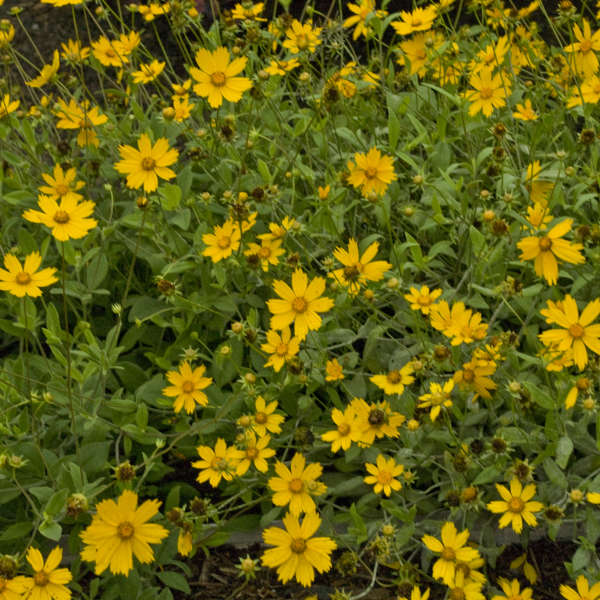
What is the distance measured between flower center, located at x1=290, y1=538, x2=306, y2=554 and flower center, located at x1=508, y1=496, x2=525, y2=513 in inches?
Result: 19.3

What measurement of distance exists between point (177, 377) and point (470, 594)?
0.88m

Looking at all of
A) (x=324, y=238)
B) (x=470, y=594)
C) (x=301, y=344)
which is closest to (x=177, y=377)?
(x=301, y=344)

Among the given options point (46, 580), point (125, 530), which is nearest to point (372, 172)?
point (125, 530)

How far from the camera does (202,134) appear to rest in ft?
8.57

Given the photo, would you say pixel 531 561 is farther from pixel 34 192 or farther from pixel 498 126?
pixel 34 192

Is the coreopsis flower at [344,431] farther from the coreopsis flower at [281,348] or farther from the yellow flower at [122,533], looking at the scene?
the yellow flower at [122,533]

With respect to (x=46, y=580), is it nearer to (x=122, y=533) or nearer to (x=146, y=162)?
(x=122, y=533)

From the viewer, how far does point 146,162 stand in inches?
85.2

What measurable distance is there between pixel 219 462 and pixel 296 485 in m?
0.20

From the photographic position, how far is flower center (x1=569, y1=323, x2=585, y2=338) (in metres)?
1.76

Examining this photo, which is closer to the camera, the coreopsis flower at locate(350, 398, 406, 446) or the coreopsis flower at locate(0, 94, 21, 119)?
the coreopsis flower at locate(350, 398, 406, 446)

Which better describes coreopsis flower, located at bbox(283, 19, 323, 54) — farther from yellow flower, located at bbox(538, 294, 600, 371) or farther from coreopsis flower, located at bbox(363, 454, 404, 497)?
coreopsis flower, located at bbox(363, 454, 404, 497)

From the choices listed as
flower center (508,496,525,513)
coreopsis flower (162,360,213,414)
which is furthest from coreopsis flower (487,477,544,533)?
coreopsis flower (162,360,213,414)

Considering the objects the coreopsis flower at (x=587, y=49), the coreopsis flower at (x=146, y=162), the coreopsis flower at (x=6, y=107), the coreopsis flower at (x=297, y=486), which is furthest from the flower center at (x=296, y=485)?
the coreopsis flower at (x=6, y=107)
